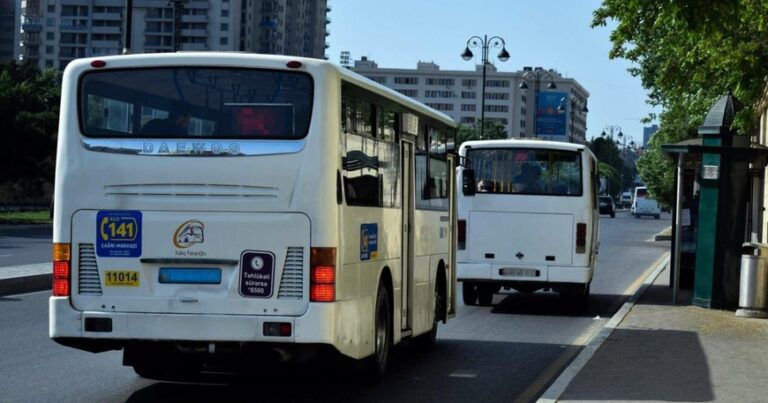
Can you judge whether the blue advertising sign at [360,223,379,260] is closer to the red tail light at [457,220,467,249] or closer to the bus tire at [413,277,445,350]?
the bus tire at [413,277,445,350]

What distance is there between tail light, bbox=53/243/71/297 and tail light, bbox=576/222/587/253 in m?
11.9

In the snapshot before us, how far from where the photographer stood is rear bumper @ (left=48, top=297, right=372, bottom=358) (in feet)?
31.3

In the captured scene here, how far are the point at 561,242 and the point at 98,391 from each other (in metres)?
11.1

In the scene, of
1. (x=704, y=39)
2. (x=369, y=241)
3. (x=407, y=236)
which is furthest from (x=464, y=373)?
(x=704, y=39)

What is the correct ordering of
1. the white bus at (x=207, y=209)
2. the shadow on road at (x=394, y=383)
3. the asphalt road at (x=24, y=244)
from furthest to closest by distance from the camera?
the asphalt road at (x=24, y=244) < the shadow on road at (x=394, y=383) < the white bus at (x=207, y=209)

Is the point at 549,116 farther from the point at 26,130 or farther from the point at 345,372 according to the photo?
the point at 345,372

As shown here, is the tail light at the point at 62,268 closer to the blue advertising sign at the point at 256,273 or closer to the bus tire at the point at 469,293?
the blue advertising sign at the point at 256,273

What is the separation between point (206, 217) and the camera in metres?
9.77

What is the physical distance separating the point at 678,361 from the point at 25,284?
12.0 m

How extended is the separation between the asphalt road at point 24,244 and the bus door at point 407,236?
1427 cm

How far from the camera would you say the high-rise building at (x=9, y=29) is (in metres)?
158

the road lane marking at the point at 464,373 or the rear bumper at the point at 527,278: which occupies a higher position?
the rear bumper at the point at 527,278

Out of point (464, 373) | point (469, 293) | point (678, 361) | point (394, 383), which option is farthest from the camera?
point (469, 293)

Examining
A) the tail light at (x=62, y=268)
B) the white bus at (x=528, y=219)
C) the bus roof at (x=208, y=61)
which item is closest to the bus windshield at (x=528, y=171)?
the white bus at (x=528, y=219)
